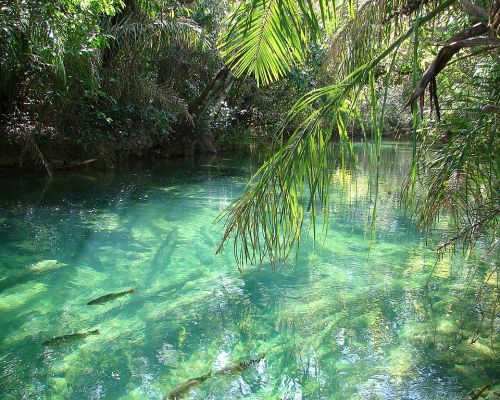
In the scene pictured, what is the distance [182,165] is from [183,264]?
1127cm

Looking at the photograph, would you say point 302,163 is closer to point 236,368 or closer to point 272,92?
point 236,368

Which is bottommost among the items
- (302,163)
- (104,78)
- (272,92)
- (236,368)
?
(236,368)

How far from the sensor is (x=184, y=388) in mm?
3664

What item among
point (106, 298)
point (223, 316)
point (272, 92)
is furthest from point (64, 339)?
point (272, 92)

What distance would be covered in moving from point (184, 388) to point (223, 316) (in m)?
1.48

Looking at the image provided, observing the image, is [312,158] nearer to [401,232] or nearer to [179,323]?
[179,323]

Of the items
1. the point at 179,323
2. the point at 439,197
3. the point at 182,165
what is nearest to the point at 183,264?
the point at 179,323

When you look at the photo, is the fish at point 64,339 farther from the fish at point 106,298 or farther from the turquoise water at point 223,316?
the fish at point 106,298

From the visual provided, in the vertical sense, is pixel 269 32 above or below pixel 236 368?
above

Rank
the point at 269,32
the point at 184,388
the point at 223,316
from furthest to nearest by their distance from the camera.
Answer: the point at 223,316 < the point at 184,388 < the point at 269,32

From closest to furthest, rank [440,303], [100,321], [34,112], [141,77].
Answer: [100,321], [440,303], [34,112], [141,77]

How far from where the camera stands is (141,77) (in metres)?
14.1

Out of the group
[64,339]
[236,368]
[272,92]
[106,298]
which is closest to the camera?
[236,368]

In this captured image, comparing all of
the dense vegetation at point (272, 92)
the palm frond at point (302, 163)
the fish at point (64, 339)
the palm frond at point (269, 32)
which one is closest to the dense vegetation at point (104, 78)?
the dense vegetation at point (272, 92)
